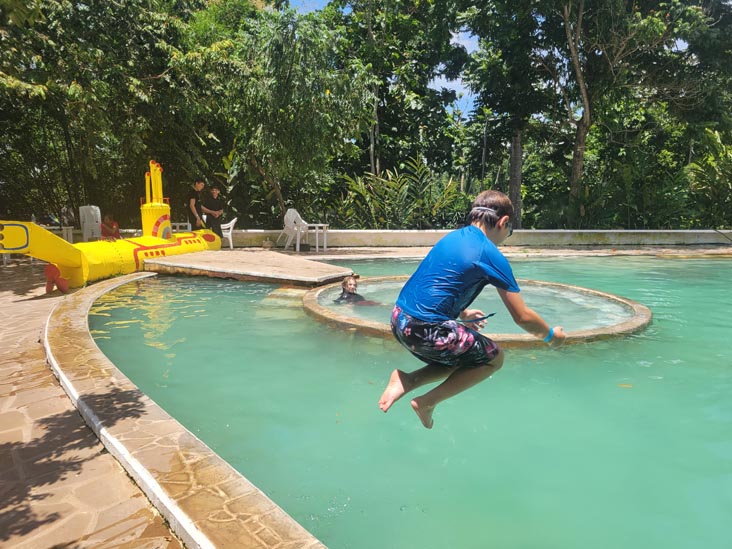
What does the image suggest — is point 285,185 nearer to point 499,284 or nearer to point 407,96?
point 407,96

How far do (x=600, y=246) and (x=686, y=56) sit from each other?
24.1 ft

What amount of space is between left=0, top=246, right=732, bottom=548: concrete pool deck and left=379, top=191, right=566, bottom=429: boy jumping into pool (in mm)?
1146

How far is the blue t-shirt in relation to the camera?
2.85 meters

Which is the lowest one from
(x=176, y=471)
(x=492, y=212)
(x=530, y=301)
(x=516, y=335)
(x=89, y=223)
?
(x=530, y=301)

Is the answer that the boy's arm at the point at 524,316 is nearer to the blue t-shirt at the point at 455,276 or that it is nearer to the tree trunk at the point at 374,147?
the blue t-shirt at the point at 455,276

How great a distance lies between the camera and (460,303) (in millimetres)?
3064

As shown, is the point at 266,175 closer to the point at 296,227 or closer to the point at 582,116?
the point at 296,227

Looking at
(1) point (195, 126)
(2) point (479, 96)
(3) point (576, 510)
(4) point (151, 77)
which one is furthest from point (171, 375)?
(2) point (479, 96)

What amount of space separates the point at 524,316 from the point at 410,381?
2.75 ft

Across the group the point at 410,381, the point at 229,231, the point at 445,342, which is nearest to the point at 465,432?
the point at 410,381

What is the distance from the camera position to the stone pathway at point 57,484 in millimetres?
2402

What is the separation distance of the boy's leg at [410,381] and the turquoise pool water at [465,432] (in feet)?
2.05

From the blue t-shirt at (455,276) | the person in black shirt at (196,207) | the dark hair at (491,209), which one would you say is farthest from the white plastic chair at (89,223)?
the dark hair at (491,209)

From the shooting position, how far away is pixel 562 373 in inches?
217
